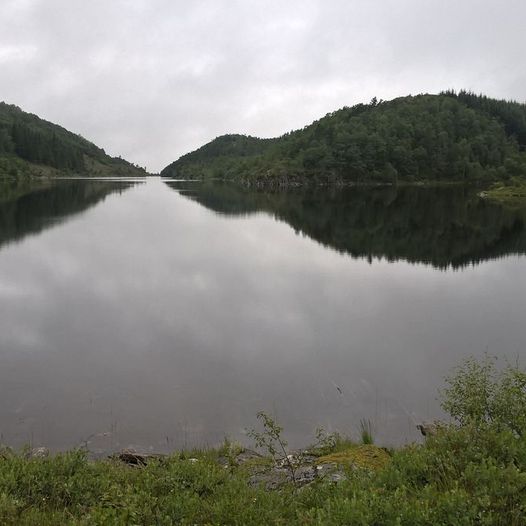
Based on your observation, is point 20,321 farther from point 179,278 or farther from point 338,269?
point 338,269

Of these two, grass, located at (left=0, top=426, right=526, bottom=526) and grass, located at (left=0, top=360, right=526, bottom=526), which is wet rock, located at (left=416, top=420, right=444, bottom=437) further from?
grass, located at (left=0, top=426, right=526, bottom=526)

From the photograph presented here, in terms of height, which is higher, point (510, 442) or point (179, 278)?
point (510, 442)

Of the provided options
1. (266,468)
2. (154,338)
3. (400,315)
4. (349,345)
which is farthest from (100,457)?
(400,315)

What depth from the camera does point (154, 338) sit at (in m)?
24.5

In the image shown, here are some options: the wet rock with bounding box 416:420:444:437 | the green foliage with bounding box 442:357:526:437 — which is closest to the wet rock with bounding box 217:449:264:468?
the wet rock with bounding box 416:420:444:437

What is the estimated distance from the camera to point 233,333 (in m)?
25.4

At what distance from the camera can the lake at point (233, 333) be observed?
1703 centimetres

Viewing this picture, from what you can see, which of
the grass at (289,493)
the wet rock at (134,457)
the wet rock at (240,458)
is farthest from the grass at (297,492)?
the wet rock at (134,457)

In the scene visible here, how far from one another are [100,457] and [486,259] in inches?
1688

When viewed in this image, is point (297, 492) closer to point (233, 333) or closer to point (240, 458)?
point (240, 458)

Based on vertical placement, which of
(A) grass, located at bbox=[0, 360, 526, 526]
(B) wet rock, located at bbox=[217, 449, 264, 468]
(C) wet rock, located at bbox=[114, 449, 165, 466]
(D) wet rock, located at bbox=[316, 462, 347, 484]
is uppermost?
(A) grass, located at bbox=[0, 360, 526, 526]

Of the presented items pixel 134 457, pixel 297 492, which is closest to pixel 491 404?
pixel 297 492

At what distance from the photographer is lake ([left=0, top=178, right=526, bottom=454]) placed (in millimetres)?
17031

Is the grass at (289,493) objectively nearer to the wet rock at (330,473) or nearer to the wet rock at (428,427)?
the wet rock at (330,473)
